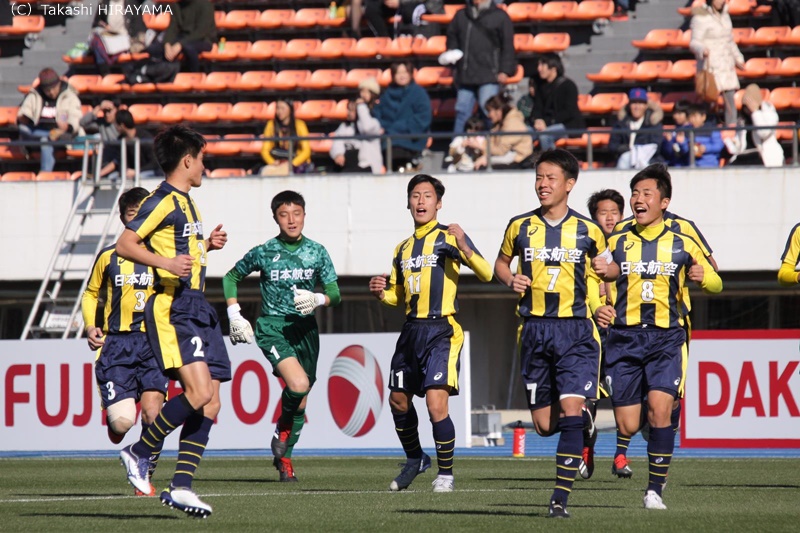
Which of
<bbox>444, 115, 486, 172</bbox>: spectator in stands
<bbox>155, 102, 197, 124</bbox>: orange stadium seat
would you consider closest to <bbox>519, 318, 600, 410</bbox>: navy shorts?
<bbox>444, 115, 486, 172</bbox>: spectator in stands

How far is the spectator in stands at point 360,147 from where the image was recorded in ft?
58.6

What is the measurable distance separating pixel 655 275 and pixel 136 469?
10.8 feet

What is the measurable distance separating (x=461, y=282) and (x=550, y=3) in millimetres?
5368

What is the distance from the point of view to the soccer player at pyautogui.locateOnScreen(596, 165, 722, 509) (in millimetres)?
7750

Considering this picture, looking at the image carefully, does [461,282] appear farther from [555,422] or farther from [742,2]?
[555,422]

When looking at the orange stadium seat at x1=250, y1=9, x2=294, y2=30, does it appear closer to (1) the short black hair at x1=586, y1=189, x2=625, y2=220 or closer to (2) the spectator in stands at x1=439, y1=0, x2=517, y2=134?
(2) the spectator in stands at x1=439, y1=0, x2=517, y2=134

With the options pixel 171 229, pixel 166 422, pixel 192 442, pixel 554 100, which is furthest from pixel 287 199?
pixel 554 100

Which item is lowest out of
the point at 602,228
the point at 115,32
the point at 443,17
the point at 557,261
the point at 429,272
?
the point at 429,272

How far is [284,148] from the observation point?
1808 cm

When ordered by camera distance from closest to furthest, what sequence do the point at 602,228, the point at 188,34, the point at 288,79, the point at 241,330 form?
1. the point at 241,330
2. the point at 602,228
3. the point at 288,79
4. the point at 188,34

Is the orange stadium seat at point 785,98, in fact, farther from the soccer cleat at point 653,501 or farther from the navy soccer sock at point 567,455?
the navy soccer sock at point 567,455

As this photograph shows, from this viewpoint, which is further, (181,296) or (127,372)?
(127,372)

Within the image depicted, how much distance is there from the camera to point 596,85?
2000 cm

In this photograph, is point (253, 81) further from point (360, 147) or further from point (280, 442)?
point (280, 442)
